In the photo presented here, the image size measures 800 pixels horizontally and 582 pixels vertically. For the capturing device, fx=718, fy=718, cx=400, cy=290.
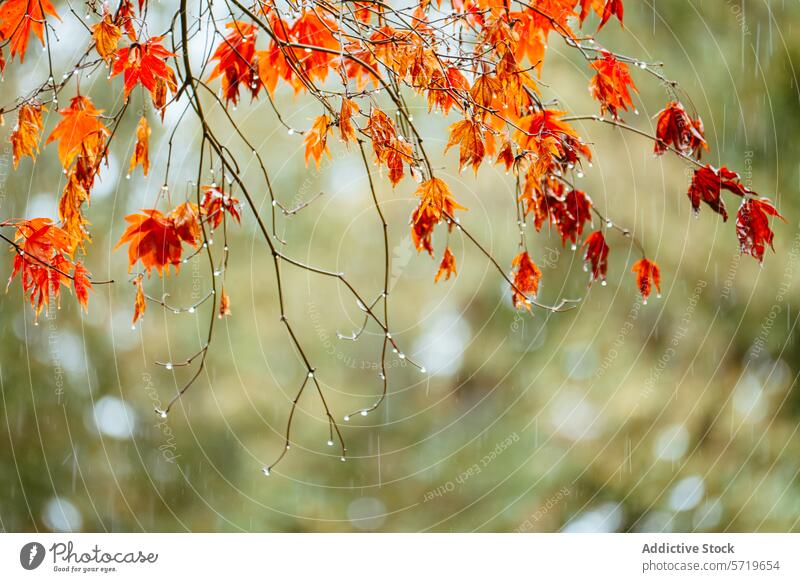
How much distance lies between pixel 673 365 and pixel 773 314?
0.21 metres

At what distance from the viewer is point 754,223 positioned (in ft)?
2.73

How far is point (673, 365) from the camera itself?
1.49 m

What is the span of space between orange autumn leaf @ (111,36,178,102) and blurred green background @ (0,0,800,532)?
0.68 m

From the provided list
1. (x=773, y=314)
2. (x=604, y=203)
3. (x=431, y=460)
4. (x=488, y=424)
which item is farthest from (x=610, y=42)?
(x=431, y=460)

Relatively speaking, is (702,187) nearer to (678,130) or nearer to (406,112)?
(678,130)

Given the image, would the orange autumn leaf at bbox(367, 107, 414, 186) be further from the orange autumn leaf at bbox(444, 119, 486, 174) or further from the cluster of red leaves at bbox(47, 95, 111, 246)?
the cluster of red leaves at bbox(47, 95, 111, 246)

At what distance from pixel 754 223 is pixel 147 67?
0.70 metres

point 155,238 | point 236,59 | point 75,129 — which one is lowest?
point 155,238

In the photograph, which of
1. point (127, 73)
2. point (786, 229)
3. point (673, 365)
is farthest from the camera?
point (673, 365)

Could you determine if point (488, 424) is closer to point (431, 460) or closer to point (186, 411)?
point (431, 460)

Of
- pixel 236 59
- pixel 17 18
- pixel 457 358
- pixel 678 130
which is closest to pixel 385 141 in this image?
pixel 236 59

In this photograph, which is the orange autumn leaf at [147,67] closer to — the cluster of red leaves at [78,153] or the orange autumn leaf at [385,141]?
the cluster of red leaves at [78,153]

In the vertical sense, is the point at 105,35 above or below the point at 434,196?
above
